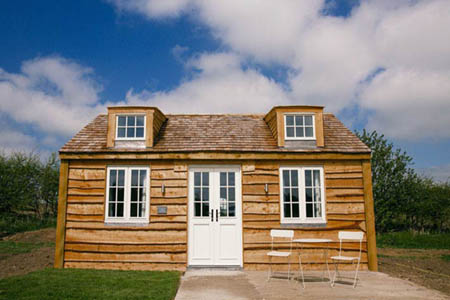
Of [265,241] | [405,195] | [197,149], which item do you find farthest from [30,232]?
[405,195]

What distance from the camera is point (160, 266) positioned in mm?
8125

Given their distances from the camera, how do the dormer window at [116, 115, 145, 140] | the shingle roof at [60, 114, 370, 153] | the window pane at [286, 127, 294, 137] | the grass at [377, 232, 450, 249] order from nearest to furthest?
the shingle roof at [60, 114, 370, 153] → the dormer window at [116, 115, 145, 140] → the window pane at [286, 127, 294, 137] → the grass at [377, 232, 450, 249]

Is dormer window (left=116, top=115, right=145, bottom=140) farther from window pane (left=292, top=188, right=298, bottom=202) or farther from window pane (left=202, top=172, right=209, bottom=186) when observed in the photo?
window pane (left=292, top=188, right=298, bottom=202)

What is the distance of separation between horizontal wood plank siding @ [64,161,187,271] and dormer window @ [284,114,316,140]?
114 inches

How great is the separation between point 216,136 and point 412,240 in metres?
10.4

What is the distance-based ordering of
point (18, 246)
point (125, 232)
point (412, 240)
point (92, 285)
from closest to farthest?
point (92, 285), point (125, 232), point (18, 246), point (412, 240)

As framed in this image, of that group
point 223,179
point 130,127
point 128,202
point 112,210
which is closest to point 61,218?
point 112,210

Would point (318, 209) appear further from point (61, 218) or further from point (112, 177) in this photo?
point (61, 218)

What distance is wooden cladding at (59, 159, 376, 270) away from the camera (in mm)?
8180

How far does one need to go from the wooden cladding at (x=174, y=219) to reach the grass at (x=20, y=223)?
8448mm

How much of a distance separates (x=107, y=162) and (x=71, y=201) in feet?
4.14

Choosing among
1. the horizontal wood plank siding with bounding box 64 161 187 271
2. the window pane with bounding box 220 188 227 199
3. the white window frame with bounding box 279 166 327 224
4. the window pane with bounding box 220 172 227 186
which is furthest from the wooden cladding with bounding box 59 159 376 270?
the window pane with bounding box 220 188 227 199

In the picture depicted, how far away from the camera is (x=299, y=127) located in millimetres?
8992

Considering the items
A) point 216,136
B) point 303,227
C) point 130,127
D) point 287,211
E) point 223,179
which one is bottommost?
point 303,227
